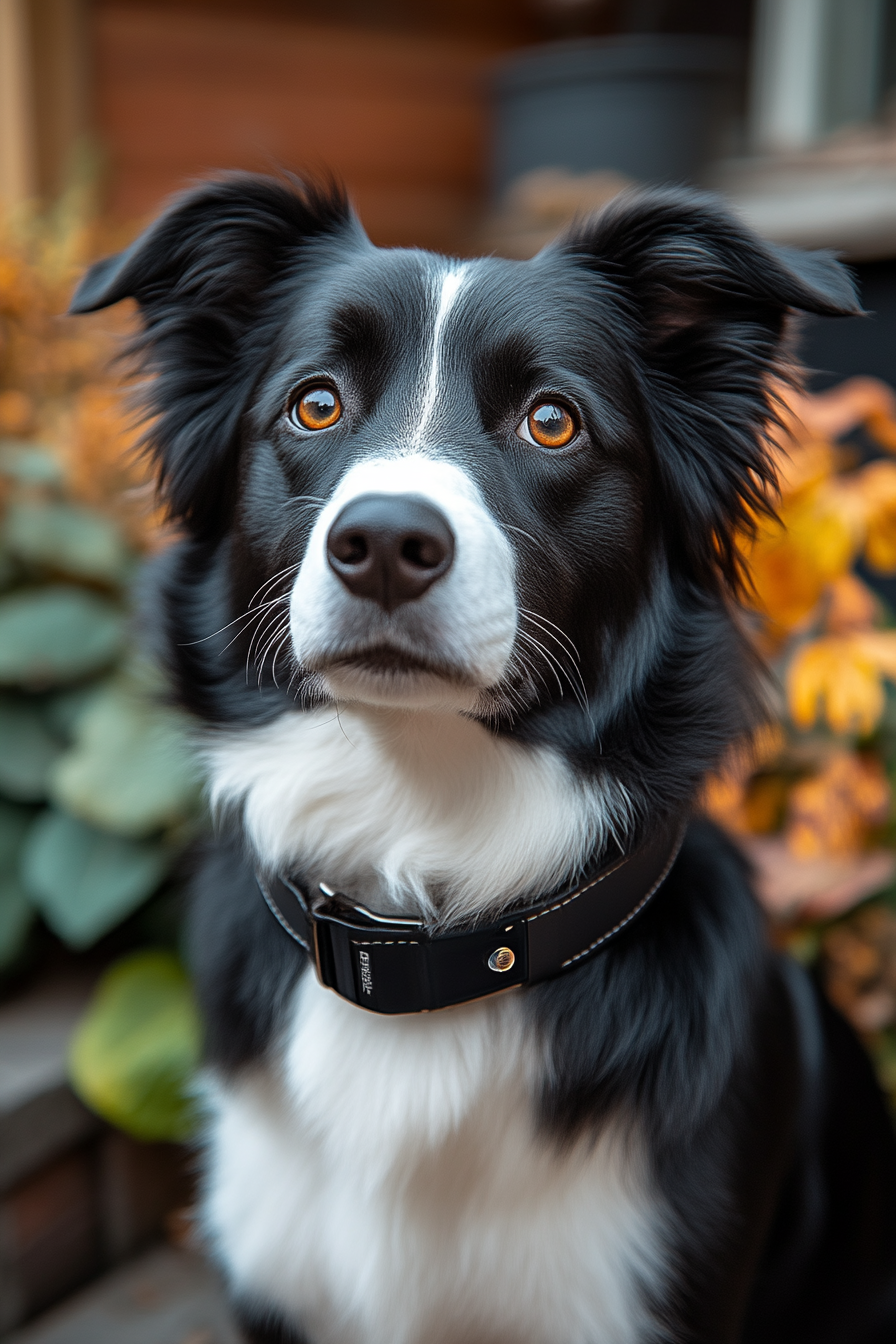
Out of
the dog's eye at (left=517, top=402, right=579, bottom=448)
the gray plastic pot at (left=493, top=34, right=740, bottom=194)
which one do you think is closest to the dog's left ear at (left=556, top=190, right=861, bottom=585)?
the dog's eye at (left=517, top=402, right=579, bottom=448)

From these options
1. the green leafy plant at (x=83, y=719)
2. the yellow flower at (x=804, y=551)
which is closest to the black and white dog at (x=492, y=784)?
the green leafy plant at (x=83, y=719)

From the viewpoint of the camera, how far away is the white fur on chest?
1.45 meters

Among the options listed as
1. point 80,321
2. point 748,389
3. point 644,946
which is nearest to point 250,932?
point 644,946

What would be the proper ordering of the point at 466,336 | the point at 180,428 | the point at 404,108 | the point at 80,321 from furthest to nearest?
the point at 404,108 < the point at 80,321 < the point at 180,428 < the point at 466,336

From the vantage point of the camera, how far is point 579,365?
1.54 m

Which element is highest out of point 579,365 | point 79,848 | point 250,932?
point 579,365

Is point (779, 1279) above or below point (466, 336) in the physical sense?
below

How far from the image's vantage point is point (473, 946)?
141cm

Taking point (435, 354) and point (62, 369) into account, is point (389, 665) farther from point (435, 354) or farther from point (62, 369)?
point (62, 369)

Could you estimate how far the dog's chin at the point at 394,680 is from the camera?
1314mm

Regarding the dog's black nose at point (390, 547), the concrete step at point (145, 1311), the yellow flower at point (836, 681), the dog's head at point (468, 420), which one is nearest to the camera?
the dog's black nose at point (390, 547)

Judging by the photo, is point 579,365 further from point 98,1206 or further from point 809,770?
point 98,1206

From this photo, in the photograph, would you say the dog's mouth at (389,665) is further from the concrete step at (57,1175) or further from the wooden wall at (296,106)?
the wooden wall at (296,106)

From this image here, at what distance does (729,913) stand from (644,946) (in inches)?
5.8
